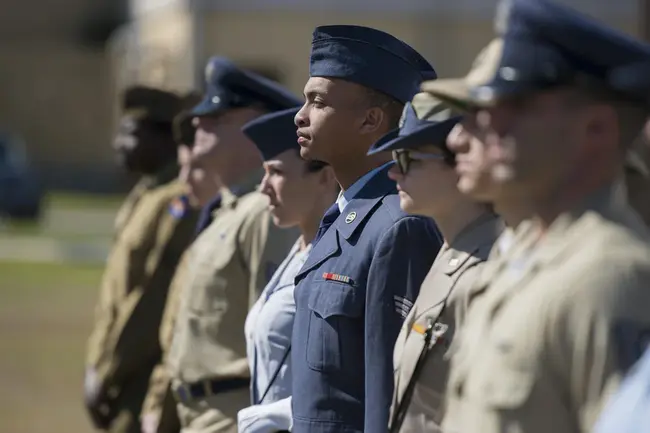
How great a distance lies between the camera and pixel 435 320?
341 centimetres

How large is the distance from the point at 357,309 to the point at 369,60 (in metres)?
0.77

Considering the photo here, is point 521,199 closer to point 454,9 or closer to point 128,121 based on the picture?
point 128,121

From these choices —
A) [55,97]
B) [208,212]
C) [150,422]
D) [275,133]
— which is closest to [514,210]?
[275,133]

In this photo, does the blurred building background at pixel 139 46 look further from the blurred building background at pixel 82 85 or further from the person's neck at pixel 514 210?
the person's neck at pixel 514 210

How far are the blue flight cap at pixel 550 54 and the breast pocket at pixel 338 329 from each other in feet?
3.87

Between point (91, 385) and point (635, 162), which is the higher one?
point (635, 162)

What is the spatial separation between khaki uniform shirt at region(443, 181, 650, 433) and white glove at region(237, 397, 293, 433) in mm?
1551

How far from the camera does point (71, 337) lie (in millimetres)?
13656

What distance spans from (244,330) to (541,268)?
2.78m

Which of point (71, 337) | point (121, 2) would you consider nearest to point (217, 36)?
point (71, 337)

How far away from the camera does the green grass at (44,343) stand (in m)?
10.1

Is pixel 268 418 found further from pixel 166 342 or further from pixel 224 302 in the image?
pixel 166 342

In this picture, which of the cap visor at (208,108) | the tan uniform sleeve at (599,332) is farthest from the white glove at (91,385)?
the tan uniform sleeve at (599,332)

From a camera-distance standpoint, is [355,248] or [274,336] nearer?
[355,248]
